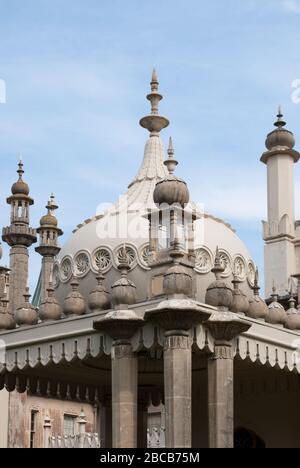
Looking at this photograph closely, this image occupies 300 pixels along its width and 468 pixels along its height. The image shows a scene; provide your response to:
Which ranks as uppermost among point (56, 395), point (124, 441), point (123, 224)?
point (123, 224)

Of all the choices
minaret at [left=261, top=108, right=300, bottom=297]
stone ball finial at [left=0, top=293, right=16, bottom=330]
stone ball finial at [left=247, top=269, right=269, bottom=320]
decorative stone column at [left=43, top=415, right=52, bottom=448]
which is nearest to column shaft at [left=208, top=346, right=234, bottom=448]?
stone ball finial at [left=247, top=269, right=269, bottom=320]

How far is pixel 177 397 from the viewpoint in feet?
54.1

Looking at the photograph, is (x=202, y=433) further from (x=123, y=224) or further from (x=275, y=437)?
(x=123, y=224)

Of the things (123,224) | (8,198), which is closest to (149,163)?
(123,224)

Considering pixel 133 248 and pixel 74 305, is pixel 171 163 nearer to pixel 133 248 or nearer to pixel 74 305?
pixel 133 248

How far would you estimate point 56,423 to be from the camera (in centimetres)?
4719

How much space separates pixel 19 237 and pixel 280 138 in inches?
472

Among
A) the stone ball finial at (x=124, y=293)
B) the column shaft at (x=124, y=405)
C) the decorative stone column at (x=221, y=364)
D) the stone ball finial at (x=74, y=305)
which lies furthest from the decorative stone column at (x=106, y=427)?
the stone ball finial at (x=124, y=293)

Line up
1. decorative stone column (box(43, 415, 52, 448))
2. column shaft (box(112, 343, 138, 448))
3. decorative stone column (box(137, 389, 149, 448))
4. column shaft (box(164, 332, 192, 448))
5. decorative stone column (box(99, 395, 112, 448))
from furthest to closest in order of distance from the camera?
decorative stone column (box(43, 415, 52, 448))
decorative stone column (box(137, 389, 149, 448))
decorative stone column (box(99, 395, 112, 448))
column shaft (box(112, 343, 138, 448))
column shaft (box(164, 332, 192, 448))

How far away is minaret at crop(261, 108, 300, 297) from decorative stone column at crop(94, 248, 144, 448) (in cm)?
2033

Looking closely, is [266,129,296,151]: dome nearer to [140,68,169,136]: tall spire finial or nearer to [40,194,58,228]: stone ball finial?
[40,194,58,228]: stone ball finial

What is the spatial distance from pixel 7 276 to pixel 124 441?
29.5m

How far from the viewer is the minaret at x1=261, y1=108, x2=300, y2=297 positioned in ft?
123

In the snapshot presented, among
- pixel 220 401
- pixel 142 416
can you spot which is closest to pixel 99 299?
pixel 220 401
